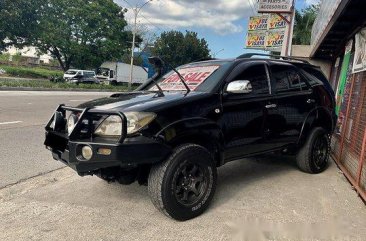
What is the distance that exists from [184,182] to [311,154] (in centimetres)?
272

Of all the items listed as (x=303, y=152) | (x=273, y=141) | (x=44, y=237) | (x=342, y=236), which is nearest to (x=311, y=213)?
(x=342, y=236)

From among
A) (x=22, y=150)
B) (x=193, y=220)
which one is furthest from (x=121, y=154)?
(x=22, y=150)

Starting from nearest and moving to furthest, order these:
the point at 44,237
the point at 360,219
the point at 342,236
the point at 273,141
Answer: the point at 44,237, the point at 342,236, the point at 360,219, the point at 273,141

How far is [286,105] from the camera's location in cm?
516

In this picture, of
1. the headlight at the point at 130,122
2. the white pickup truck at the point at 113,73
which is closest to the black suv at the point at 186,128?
the headlight at the point at 130,122

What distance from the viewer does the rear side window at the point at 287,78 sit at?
17.2ft

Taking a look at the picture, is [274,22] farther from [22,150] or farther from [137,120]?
[137,120]

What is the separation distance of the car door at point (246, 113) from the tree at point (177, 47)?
55.2 m

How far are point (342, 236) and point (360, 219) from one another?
1.93 feet

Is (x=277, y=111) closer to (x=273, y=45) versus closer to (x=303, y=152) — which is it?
(x=303, y=152)

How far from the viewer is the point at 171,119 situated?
3682 mm

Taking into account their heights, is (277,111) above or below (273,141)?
above

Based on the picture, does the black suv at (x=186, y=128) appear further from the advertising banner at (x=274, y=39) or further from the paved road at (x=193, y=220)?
the advertising banner at (x=274, y=39)

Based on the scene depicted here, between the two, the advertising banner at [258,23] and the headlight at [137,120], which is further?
the advertising banner at [258,23]
